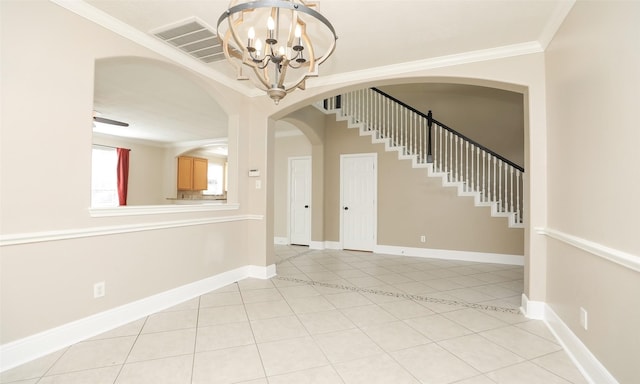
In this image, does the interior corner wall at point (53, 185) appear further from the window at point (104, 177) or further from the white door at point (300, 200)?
the window at point (104, 177)

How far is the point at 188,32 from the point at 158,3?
1.33ft

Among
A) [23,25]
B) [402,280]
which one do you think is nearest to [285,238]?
[402,280]

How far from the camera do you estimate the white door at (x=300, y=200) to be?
22.3ft

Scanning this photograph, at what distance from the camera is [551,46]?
2672 millimetres

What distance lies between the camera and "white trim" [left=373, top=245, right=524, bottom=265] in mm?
5048

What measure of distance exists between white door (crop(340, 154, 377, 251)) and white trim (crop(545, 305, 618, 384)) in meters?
3.69

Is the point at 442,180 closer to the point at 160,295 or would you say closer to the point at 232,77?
the point at 232,77

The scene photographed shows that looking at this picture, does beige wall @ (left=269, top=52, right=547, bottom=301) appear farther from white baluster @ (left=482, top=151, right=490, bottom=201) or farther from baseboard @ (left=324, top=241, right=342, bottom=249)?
baseboard @ (left=324, top=241, right=342, bottom=249)

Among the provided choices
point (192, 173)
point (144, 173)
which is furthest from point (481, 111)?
point (144, 173)

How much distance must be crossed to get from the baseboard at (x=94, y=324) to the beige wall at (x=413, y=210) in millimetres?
3322

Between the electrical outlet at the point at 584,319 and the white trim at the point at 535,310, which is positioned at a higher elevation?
the electrical outlet at the point at 584,319

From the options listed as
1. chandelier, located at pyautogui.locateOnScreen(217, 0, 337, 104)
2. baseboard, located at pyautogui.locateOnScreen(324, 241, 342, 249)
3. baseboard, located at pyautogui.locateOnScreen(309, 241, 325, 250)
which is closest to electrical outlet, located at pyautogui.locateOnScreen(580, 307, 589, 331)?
chandelier, located at pyautogui.locateOnScreen(217, 0, 337, 104)

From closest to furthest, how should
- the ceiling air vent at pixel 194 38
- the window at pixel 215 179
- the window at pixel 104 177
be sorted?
the ceiling air vent at pixel 194 38, the window at pixel 104 177, the window at pixel 215 179

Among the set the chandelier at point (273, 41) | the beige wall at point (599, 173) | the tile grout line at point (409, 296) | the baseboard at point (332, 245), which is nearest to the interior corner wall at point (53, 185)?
the chandelier at point (273, 41)
